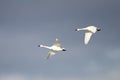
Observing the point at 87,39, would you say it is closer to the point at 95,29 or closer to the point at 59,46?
the point at 95,29

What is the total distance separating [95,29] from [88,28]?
271cm

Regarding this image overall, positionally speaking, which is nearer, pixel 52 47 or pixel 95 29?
pixel 95 29

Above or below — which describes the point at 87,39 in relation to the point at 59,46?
below

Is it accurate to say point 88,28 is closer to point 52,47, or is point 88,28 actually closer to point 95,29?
point 95,29

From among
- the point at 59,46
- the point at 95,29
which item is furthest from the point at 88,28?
the point at 59,46

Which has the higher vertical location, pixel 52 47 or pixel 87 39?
pixel 52 47

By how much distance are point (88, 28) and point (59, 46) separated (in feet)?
75.0

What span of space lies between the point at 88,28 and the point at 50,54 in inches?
1060

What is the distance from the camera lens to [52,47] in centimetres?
11669

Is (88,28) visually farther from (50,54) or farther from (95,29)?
(50,54)

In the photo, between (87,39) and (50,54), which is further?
(50,54)

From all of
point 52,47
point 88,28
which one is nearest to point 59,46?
point 52,47

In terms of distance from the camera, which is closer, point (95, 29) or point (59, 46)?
point (95, 29)

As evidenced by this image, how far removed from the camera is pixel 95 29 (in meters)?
93.5
